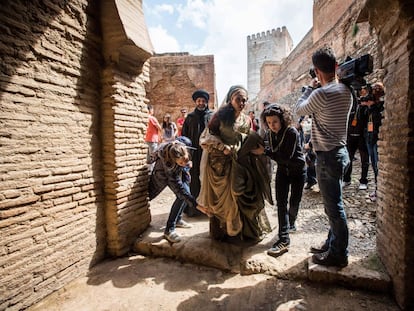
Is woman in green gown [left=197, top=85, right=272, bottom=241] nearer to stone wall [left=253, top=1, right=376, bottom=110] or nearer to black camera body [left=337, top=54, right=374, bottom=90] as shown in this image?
black camera body [left=337, top=54, right=374, bottom=90]

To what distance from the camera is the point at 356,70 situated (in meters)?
2.03

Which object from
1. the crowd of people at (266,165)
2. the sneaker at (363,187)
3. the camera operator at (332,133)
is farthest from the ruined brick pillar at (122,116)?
the sneaker at (363,187)

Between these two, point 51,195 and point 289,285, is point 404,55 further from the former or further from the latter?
point 51,195

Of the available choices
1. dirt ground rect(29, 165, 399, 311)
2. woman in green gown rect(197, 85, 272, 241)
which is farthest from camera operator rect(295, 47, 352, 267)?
woman in green gown rect(197, 85, 272, 241)

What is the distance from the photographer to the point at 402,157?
1.82 metres

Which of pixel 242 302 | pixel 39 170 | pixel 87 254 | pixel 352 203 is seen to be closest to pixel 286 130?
pixel 242 302

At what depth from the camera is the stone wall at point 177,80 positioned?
888 centimetres

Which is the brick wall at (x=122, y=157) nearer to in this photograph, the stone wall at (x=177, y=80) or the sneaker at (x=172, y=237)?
the sneaker at (x=172, y=237)

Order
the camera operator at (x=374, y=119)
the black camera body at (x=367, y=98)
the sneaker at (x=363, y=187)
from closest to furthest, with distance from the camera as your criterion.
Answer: the camera operator at (x=374, y=119) → the black camera body at (x=367, y=98) → the sneaker at (x=363, y=187)

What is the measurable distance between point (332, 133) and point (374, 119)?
8.26 feet

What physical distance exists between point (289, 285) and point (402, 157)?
161cm

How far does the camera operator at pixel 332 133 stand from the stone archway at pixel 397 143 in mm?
360

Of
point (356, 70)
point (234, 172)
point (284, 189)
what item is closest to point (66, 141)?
point (234, 172)

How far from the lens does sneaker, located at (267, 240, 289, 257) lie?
2.61 meters
